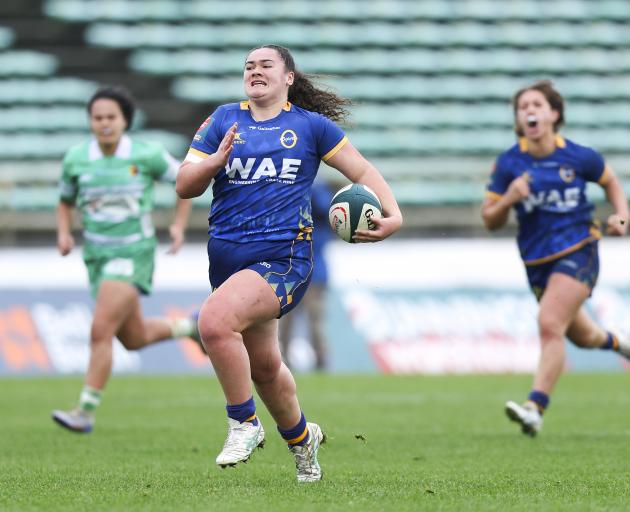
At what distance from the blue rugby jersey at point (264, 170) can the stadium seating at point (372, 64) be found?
18147mm

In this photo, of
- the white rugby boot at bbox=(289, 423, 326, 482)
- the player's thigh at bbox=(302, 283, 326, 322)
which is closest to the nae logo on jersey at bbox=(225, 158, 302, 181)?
the white rugby boot at bbox=(289, 423, 326, 482)

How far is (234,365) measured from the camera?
15.8 ft

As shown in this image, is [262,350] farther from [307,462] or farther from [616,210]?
[616,210]

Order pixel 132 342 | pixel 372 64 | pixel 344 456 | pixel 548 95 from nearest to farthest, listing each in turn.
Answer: pixel 344 456 → pixel 548 95 → pixel 132 342 → pixel 372 64

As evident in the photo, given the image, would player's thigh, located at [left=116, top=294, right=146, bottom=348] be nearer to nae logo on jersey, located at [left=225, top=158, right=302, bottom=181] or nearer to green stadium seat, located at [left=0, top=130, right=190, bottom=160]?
nae logo on jersey, located at [left=225, top=158, right=302, bottom=181]

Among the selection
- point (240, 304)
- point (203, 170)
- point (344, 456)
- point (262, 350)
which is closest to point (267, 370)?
point (262, 350)

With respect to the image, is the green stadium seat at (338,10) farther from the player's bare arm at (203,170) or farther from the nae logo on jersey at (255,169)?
the player's bare arm at (203,170)

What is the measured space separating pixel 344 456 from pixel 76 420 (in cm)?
228

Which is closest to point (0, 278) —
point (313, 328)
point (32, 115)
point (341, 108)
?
point (313, 328)

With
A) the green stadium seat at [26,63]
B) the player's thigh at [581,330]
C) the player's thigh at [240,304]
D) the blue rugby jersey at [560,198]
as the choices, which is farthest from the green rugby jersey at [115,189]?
the green stadium seat at [26,63]

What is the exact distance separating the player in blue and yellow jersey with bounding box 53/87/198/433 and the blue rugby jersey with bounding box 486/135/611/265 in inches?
98.4

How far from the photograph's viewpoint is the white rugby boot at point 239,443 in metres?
4.71

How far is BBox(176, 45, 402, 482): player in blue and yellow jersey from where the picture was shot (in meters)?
4.87

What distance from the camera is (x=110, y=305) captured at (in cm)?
823
